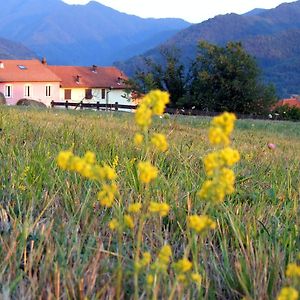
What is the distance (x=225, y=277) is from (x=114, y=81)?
73.0 metres

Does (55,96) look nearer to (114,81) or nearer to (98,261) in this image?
(114,81)

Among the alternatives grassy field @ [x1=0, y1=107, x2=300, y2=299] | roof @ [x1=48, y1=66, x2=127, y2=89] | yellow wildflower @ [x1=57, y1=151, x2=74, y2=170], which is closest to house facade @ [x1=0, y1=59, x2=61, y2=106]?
roof @ [x1=48, y1=66, x2=127, y2=89]

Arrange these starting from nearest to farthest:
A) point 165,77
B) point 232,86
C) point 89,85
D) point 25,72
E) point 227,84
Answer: point 232,86, point 227,84, point 165,77, point 25,72, point 89,85

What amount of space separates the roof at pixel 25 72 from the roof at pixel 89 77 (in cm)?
371

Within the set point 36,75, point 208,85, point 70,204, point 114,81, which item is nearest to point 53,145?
point 70,204

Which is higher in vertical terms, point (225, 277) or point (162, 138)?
point (162, 138)

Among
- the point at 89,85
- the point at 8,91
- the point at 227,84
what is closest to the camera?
the point at 227,84

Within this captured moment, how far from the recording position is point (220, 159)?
963 millimetres

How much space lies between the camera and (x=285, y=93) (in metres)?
125

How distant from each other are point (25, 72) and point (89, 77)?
10649mm

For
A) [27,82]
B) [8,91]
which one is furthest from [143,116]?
[8,91]

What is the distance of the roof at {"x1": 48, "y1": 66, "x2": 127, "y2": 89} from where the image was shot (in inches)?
2852

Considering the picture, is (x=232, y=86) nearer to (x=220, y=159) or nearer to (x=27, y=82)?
(x=27, y=82)

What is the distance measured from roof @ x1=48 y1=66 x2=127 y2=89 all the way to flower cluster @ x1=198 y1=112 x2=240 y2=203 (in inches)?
2786
